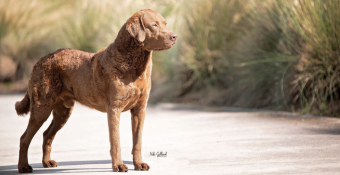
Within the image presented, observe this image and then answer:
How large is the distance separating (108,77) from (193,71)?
6.22 m

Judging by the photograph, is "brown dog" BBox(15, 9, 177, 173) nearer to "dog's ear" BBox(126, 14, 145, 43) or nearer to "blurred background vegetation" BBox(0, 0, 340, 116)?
"dog's ear" BBox(126, 14, 145, 43)

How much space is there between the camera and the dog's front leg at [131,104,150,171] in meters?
4.88

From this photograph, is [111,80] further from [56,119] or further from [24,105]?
[24,105]

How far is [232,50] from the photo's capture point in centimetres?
1045

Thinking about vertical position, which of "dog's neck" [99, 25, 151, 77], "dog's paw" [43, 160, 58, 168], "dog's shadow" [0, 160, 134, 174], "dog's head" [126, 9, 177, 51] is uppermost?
"dog's head" [126, 9, 177, 51]

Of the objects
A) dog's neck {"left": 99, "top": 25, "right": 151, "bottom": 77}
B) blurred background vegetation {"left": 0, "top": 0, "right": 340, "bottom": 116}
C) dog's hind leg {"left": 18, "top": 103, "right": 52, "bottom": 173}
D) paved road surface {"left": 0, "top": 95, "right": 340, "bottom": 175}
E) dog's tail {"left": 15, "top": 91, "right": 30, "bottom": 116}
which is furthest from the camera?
blurred background vegetation {"left": 0, "top": 0, "right": 340, "bottom": 116}

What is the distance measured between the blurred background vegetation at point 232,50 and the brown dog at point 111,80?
13.0ft

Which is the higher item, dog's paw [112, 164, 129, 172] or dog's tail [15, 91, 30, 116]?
dog's tail [15, 91, 30, 116]

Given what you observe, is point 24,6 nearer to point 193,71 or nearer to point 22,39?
point 22,39

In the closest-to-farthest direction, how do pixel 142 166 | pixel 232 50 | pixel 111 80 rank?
pixel 111 80 < pixel 142 166 < pixel 232 50

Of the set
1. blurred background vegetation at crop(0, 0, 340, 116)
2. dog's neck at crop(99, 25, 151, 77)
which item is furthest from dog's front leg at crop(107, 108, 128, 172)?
blurred background vegetation at crop(0, 0, 340, 116)

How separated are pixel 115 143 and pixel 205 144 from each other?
177cm

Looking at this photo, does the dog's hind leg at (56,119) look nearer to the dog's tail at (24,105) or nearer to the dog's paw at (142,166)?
the dog's tail at (24,105)

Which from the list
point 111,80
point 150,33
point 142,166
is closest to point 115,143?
point 142,166
